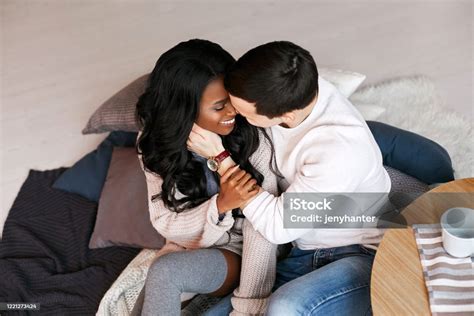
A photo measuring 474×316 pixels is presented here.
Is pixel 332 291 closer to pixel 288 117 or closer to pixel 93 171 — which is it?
pixel 288 117

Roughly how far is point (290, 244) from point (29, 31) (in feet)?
5.63

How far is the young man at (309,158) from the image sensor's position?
1.26 metres

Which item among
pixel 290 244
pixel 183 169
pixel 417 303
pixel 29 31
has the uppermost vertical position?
pixel 29 31

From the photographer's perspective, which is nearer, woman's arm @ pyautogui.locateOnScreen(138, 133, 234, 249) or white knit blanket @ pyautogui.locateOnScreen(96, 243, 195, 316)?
woman's arm @ pyautogui.locateOnScreen(138, 133, 234, 249)

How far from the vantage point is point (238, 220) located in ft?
5.38

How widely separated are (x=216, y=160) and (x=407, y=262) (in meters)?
0.52

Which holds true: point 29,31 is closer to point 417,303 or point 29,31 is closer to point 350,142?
point 350,142

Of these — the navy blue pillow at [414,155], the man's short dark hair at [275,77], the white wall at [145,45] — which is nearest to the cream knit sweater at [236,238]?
the man's short dark hair at [275,77]

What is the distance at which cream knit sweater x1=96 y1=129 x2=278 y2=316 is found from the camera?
1542 millimetres

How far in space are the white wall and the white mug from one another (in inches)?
41.6

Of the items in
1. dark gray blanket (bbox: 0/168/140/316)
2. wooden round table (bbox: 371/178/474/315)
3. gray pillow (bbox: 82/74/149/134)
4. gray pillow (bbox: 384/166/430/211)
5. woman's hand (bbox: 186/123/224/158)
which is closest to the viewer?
wooden round table (bbox: 371/178/474/315)

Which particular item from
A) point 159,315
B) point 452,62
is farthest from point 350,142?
point 452,62

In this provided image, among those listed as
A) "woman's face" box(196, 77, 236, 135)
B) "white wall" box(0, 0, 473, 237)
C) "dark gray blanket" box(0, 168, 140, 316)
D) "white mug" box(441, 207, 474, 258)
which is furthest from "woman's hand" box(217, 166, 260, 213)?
"white wall" box(0, 0, 473, 237)

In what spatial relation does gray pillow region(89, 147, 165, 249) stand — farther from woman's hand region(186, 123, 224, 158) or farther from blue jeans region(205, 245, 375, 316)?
blue jeans region(205, 245, 375, 316)
